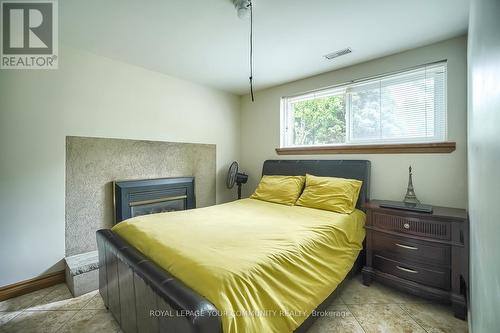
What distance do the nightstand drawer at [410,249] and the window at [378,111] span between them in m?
1.07

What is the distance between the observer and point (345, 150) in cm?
279

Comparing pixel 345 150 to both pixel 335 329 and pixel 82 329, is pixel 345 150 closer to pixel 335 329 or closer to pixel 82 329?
pixel 335 329

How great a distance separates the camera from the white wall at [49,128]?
79.2 inches

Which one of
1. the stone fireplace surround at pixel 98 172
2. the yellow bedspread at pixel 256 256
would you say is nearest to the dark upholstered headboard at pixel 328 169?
the yellow bedspread at pixel 256 256

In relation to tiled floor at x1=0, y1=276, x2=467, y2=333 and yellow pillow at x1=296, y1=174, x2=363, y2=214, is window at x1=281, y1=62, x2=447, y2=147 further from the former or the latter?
tiled floor at x1=0, y1=276, x2=467, y2=333

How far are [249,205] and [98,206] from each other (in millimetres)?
1714

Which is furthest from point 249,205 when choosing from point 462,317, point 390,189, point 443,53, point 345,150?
point 443,53

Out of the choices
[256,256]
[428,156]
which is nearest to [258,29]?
[256,256]

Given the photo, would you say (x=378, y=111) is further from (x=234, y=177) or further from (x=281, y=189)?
(x=234, y=177)

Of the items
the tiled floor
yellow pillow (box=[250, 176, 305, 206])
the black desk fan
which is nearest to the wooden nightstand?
the tiled floor

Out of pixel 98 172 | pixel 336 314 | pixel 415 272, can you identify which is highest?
pixel 98 172

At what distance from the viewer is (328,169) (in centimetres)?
282

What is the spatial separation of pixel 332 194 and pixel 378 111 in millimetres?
1139

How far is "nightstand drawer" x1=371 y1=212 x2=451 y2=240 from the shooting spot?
179 centimetres
